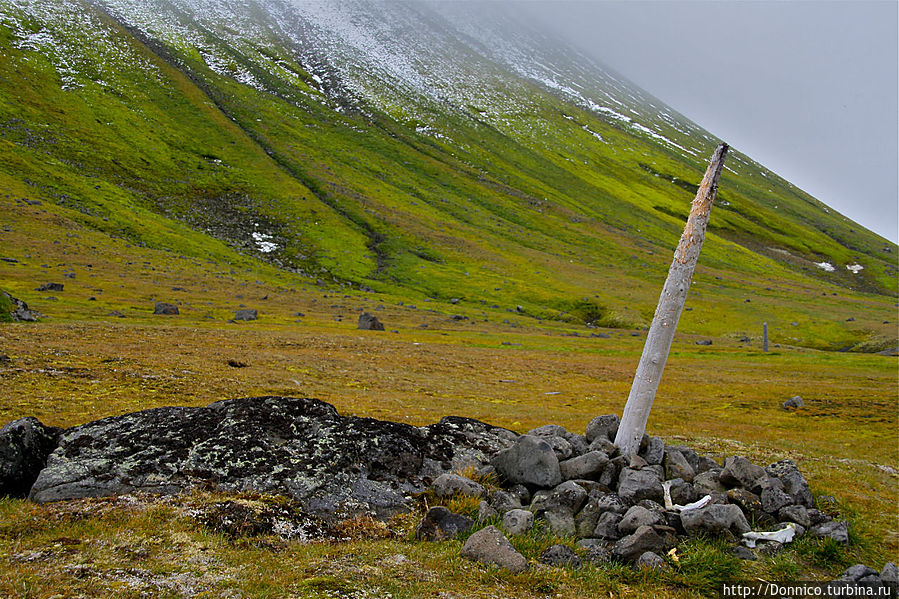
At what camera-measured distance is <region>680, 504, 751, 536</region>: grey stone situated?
35.1ft

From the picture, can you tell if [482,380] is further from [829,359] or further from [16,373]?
[829,359]

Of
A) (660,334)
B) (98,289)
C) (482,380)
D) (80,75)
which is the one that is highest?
(80,75)

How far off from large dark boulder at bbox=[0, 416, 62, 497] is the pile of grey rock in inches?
323

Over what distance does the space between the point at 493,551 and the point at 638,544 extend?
2827mm

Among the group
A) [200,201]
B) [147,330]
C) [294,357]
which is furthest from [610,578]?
[200,201]

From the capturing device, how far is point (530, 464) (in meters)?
12.9

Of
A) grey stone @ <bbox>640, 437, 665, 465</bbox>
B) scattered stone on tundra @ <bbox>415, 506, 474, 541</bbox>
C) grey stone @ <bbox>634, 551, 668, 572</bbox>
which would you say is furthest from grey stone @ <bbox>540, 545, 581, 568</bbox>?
grey stone @ <bbox>640, 437, 665, 465</bbox>

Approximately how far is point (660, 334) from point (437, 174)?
523 feet

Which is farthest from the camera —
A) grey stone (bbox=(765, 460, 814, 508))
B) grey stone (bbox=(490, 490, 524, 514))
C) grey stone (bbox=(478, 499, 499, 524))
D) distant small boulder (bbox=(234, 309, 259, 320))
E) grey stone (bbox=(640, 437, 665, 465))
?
distant small boulder (bbox=(234, 309, 259, 320))

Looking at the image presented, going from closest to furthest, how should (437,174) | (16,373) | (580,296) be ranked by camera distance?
(16,373), (580,296), (437,174)

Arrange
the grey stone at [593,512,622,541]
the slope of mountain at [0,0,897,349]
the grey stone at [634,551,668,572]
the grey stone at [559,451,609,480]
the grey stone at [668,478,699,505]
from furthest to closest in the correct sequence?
the slope of mountain at [0,0,897,349], the grey stone at [559,451,609,480], the grey stone at [668,478,699,505], the grey stone at [593,512,622,541], the grey stone at [634,551,668,572]

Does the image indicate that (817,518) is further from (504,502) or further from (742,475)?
(504,502)

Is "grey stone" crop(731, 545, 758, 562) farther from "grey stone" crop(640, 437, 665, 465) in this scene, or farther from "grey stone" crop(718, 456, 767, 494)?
"grey stone" crop(640, 437, 665, 465)

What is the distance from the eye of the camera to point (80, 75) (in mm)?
150750
